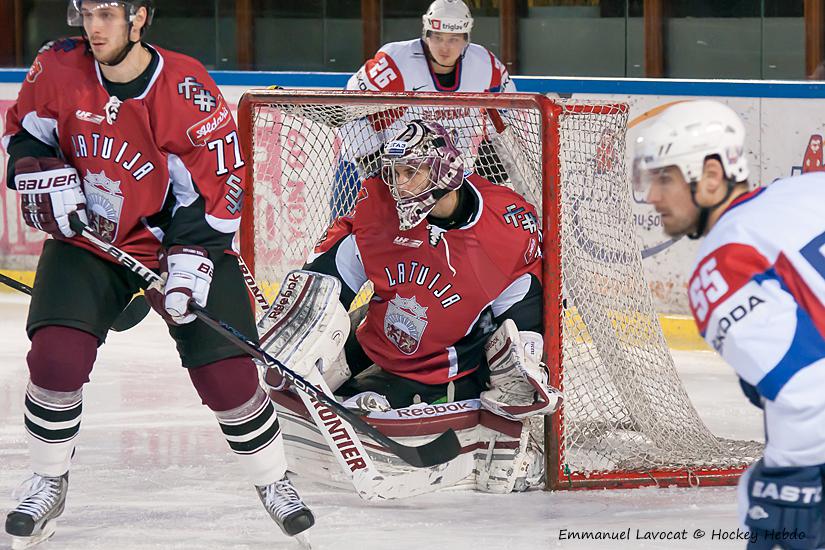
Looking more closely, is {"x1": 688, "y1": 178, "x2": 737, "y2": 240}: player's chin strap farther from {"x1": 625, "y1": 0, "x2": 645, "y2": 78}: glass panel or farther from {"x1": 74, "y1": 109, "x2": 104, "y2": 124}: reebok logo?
{"x1": 625, "y1": 0, "x2": 645, "y2": 78}: glass panel

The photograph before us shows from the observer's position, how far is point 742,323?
5.25 feet

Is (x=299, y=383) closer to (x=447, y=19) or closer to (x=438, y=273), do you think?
(x=438, y=273)

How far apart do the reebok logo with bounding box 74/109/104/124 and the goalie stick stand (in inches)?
19.1

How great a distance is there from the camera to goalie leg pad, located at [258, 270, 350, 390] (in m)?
3.08

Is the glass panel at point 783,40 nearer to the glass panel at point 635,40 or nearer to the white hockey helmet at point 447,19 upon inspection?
the glass panel at point 635,40

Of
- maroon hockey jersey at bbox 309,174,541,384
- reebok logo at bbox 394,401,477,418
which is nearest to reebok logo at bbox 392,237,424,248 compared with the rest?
maroon hockey jersey at bbox 309,174,541,384

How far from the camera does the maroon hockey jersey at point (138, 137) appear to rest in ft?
8.76

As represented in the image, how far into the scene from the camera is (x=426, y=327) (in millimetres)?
3221

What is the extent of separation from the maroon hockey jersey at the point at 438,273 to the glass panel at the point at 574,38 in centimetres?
303

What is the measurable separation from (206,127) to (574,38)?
383cm

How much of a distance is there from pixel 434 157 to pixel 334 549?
2.78 ft

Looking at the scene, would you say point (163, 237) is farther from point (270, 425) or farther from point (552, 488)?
point (552, 488)

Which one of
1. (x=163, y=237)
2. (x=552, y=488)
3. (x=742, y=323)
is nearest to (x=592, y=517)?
(x=552, y=488)

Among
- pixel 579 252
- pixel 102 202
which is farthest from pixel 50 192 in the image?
pixel 579 252
